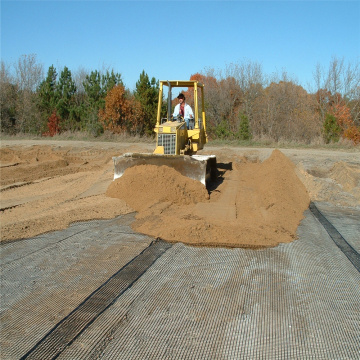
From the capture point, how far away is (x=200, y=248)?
561cm

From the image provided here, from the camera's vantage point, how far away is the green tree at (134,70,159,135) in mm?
27469

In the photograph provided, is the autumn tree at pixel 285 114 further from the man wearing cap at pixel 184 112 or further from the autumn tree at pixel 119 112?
the man wearing cap at pixel 184 112

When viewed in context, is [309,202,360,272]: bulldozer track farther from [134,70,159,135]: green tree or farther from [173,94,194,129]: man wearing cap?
[134,70,159,135]: green tree

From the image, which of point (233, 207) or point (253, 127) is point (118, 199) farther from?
point (253, 127)

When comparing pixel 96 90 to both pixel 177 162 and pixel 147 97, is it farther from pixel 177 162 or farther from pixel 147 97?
pixel 177 162

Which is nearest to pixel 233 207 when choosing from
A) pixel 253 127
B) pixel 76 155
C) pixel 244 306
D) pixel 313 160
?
pixel 244 306

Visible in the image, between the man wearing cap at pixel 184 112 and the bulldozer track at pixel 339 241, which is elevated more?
the man wearing cap at pixel 184 112

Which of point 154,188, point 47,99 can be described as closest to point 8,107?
point 47,99

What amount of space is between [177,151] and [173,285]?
6026 millimetres

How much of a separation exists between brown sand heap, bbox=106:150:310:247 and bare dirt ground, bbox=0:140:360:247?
1 cm

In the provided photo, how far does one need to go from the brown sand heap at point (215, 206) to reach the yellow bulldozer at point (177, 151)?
25cm

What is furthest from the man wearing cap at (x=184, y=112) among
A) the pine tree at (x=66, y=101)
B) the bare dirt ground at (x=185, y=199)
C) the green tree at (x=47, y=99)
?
the green tree at (x=47, y=99)

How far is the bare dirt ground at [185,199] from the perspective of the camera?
20.5ft

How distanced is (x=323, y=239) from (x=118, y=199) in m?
4.39
